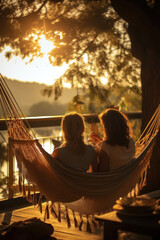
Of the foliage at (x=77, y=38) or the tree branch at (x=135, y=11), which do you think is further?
the foliage at (x=77, y=38)

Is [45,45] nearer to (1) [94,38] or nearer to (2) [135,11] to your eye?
(1) [94,38]

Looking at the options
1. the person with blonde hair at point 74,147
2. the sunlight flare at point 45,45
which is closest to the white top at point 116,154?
the person with blonde hair at point 74,147

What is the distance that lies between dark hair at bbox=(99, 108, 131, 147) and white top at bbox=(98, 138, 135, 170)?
0.12 ft

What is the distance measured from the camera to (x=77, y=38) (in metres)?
6.38

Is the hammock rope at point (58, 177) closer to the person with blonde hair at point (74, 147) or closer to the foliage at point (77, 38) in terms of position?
the person with blonde hair at point (74, 147)

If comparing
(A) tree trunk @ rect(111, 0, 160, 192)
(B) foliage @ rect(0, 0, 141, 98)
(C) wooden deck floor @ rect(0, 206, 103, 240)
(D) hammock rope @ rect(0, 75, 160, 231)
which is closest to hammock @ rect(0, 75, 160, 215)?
(D) hammock rope @ rect(0, 75, 160, 231)

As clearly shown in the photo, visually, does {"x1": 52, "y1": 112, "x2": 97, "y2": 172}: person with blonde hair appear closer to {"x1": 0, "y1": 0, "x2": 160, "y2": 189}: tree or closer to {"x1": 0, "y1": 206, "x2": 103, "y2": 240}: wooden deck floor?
{"x1": 0, "y1": 206, "x2": 103, "y2": 240}: wooden deck floor

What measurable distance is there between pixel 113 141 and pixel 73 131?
0.31 m

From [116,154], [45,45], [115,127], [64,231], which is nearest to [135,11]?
[115,127]

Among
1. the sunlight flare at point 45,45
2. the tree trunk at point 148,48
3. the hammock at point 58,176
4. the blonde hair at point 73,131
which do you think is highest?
the sunlight flare at point 45,45

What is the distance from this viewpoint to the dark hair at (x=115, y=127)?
2.84 m

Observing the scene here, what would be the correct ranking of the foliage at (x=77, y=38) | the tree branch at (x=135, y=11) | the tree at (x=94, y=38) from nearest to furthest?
the tree branch at (x=135, y=11)
the tree at (x=94, y=38)
the foliage at (x=77, y=38)

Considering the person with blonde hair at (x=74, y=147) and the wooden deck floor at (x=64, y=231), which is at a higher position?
the person with blonde hair at (x=74, y=147)

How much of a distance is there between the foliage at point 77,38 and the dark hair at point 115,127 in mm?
2604
